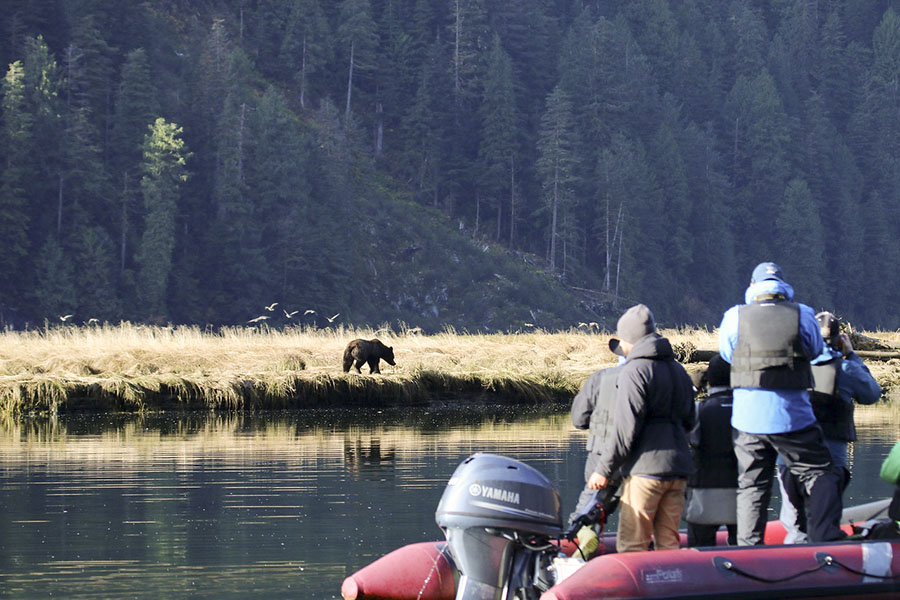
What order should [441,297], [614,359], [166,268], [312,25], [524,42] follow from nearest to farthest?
[614,359]
[166,268]
[441,297]
[312,25]
[524,42]

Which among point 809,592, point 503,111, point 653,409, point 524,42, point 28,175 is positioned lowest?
point 809,592

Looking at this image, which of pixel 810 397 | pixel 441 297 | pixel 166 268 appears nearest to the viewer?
pixel 810 397

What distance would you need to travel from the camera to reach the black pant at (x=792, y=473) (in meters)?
9.58

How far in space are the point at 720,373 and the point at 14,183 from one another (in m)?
54.7

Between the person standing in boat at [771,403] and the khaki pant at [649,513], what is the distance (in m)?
0.54

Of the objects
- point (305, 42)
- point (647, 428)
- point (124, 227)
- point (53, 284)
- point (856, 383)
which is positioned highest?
point (305, 42)

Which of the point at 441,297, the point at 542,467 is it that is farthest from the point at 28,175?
the point at 542,467

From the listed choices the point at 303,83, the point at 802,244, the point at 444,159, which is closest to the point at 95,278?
the point at 303,83

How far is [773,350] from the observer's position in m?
9.51

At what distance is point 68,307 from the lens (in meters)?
59.2

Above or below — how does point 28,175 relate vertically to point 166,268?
above

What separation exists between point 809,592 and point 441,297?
63131 millimetres

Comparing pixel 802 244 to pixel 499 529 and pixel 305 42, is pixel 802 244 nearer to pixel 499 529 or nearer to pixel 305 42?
Answer: pixel 305 42

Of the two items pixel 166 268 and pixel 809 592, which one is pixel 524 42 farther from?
pixel 809 592
